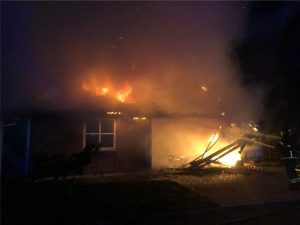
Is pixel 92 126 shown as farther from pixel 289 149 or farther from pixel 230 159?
pixel 289 149

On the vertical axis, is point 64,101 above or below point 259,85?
below

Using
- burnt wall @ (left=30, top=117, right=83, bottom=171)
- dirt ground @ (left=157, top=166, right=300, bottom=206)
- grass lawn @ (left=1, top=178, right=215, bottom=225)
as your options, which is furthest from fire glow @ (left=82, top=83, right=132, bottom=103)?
grass lawn @ (left=1, top=178, right=215, bottom=225)

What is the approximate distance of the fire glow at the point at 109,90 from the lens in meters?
13.4

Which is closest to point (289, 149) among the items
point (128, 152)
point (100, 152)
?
point (128, 152)

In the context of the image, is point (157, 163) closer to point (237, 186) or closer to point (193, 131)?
point (193, 131)

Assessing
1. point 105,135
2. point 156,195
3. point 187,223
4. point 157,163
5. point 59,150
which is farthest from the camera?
point 157,163

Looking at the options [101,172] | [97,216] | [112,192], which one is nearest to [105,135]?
[101,172]

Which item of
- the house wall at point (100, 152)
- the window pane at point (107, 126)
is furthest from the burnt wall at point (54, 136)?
the window pane at point (107, 126)

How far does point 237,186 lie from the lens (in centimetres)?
874

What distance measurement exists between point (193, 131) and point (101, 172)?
5.48 m

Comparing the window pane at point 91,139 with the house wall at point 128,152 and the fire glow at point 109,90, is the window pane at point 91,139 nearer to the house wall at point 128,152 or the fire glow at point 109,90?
the house wall at point 128,152

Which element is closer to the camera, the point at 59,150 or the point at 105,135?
the point at 59,150

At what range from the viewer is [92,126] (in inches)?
462

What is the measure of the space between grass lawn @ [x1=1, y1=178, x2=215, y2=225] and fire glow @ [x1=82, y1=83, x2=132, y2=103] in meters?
5.59
